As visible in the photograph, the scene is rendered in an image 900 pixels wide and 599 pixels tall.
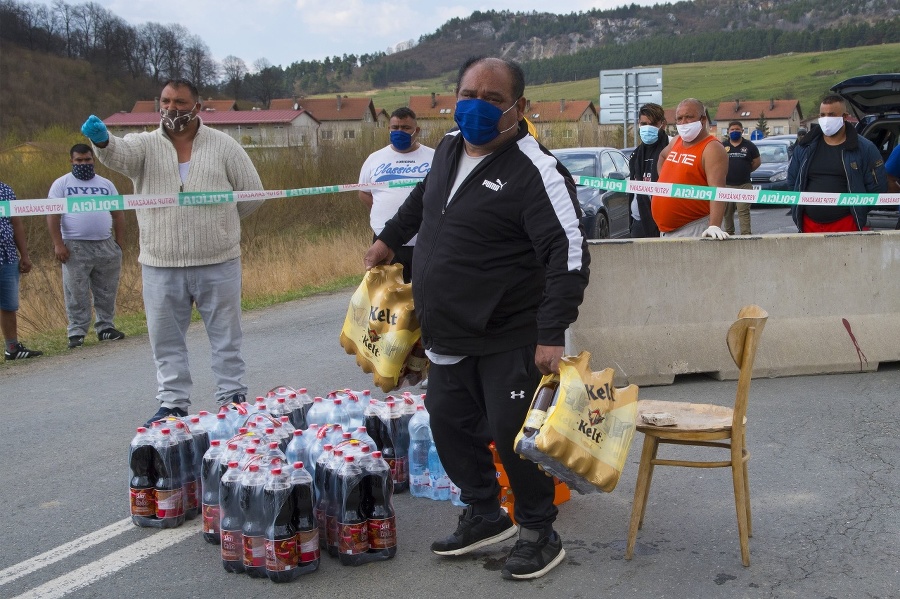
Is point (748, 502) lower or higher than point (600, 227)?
lower

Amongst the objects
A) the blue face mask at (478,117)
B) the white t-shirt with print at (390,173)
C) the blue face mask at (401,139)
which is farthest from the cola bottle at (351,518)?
→ the blue face mask at (401,139)

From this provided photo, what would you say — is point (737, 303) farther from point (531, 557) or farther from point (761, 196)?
point (531, 557)

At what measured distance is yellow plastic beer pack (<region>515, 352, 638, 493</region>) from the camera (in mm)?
3809

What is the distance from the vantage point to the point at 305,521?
14.1ft

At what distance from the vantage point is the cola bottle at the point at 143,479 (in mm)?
4871

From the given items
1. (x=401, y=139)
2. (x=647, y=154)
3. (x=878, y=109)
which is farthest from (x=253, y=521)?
(x=878, y=109)

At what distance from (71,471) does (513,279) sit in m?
3.49

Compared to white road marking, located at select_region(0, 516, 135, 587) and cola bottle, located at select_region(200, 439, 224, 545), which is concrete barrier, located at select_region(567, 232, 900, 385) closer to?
cola bottle, located at select_region(200, 439, 224, 545)

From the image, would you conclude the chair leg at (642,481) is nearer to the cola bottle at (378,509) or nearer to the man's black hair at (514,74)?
the cola bottle at (378,509)

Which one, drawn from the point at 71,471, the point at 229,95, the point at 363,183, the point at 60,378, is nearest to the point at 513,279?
the point at 71,471

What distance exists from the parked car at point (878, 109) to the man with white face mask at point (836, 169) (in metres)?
0.50

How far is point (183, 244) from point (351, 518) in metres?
2.60

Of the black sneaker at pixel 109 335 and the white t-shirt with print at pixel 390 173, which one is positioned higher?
the white t-shirt with print at pixel 390 173

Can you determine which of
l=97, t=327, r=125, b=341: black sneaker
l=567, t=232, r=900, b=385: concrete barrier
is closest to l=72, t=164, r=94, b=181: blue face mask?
l=97, t=327, r=125, b=341: black sneaker
